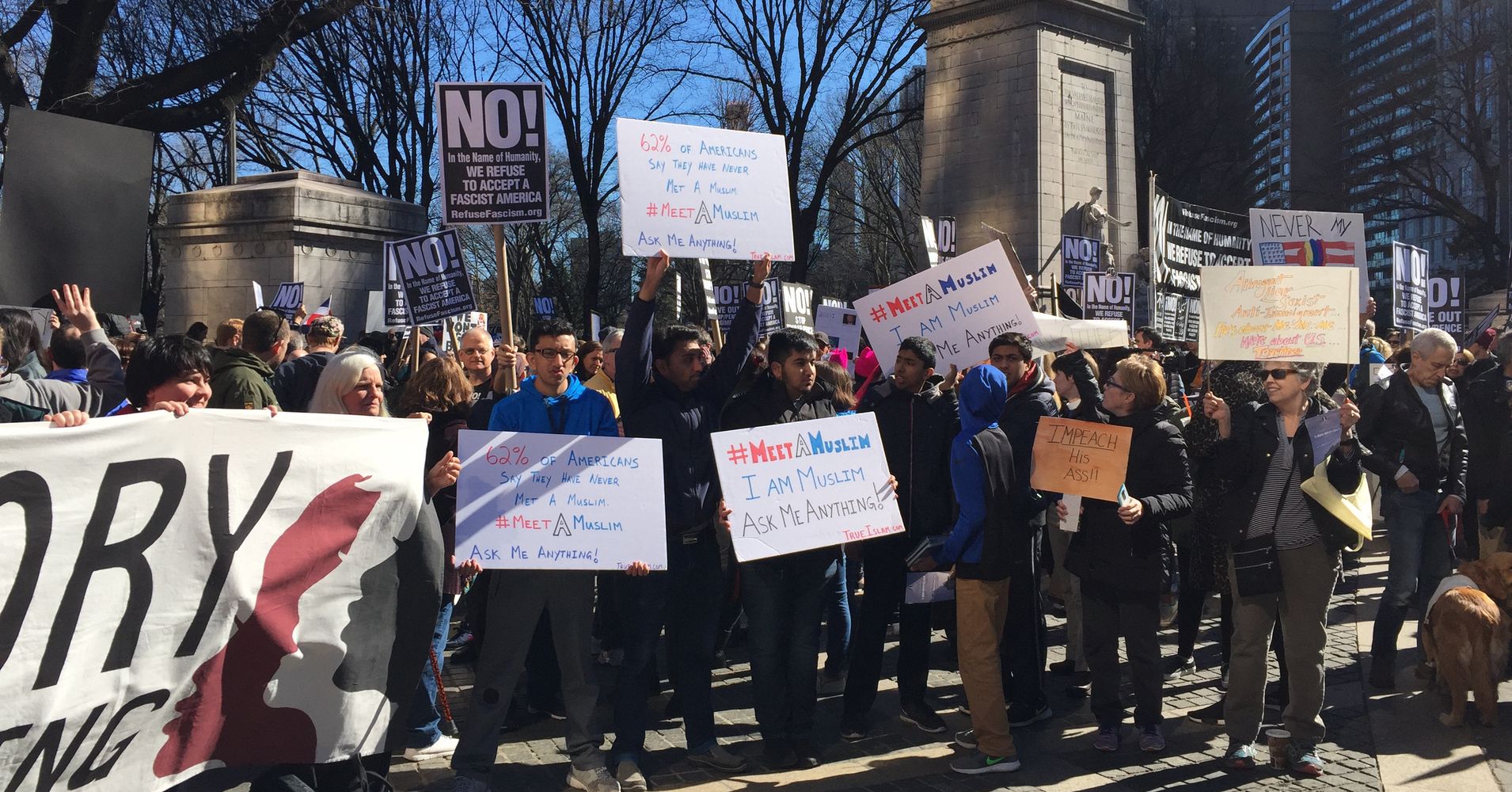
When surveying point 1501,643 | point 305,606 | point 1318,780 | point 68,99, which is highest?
point 68,99

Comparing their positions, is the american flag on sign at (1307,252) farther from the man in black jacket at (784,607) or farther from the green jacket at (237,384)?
the green jacket at (237,384)

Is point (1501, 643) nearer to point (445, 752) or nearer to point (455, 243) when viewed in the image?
point (445, 752)

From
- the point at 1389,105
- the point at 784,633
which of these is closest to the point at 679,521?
the point at 784,633

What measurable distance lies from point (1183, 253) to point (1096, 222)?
4.46 m

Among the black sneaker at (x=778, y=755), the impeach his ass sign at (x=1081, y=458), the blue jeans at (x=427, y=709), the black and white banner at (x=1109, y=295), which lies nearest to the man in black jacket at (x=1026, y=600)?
the impeach his ass sign at (x=1081, y=458)

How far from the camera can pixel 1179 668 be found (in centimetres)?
705

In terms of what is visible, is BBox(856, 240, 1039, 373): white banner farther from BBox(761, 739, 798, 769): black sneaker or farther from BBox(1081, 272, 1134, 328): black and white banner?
BBox(1081, 272, 1134, 328): black and white banner

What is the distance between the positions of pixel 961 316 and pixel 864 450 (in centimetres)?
141

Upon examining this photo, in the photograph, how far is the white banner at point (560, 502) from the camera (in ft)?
15.8

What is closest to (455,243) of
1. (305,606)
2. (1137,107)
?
(305,606)

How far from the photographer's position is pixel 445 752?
18.3 ft

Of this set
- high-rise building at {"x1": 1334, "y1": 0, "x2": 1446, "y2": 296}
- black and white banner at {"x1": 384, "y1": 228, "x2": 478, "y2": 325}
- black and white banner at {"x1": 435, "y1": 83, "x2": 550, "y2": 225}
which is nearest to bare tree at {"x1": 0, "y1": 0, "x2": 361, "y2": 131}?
black and white banner at {"x1": 384, "y1": 228, "x2": 478, "y2": 325}

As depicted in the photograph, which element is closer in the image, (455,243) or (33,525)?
(33,525)

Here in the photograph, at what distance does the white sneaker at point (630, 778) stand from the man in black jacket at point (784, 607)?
2.11 ft
